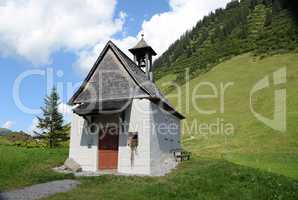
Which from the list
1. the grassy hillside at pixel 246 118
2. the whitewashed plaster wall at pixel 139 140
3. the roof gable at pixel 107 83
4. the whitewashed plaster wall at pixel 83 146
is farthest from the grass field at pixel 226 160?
the roof gable at pixel 107 83

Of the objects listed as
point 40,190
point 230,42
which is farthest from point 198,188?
point 230,42

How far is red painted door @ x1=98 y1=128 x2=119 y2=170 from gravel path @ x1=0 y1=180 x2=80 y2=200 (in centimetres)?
553

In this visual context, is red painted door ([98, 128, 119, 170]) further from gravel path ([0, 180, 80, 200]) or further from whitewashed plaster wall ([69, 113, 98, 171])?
gravel path ([0, 180, 80, 200])

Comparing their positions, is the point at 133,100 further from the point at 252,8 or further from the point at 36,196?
the point at 252,8

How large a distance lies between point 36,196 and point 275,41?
115 meters

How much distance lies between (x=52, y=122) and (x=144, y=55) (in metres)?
30.1

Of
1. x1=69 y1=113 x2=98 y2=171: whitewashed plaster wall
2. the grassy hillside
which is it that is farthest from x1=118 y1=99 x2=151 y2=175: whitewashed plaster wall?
the grassy hillside

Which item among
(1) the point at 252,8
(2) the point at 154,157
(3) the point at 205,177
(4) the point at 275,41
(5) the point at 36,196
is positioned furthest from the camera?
(1) the point at 252,8

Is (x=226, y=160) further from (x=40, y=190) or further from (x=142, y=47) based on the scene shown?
(x=40, y=190)

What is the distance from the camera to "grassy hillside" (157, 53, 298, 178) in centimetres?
3509

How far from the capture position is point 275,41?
377ft

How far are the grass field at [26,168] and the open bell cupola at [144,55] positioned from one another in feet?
31.9

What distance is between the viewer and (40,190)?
14.1 meters

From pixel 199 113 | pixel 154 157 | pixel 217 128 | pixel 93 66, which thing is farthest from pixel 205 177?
pixel 199 113
